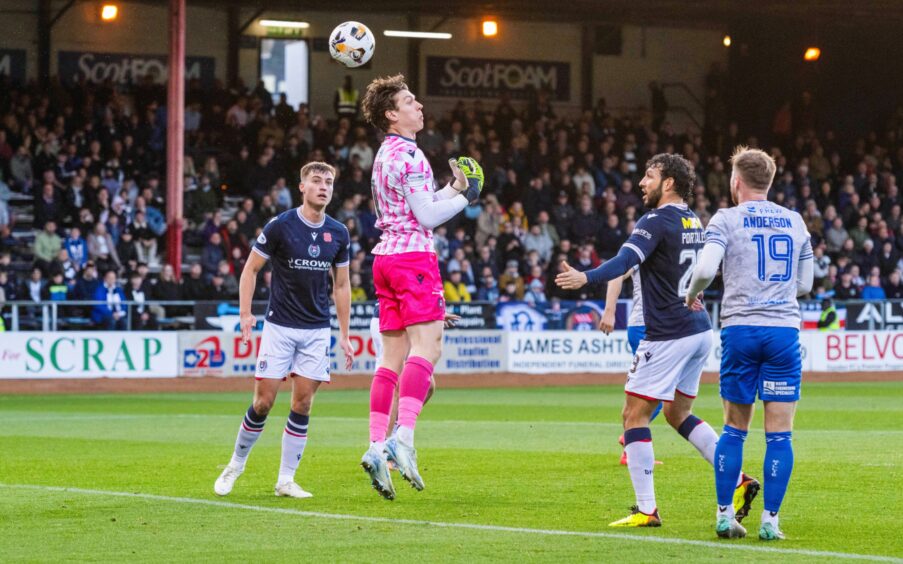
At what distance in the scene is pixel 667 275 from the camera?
8.60 m

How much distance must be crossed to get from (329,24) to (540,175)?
8.55 metres

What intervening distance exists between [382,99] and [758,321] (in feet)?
9.40

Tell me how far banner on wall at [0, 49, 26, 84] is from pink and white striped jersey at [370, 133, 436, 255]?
29.3m

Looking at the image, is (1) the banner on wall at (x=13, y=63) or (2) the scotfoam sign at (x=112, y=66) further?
(2) the scotfoam sign at (x=112, y=66)

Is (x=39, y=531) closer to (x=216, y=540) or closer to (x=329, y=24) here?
(x=216, y=540)

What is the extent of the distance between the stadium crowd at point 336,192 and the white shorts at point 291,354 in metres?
16.6

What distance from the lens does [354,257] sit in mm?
28672

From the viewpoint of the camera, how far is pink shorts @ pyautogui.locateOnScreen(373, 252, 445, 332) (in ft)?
30.1

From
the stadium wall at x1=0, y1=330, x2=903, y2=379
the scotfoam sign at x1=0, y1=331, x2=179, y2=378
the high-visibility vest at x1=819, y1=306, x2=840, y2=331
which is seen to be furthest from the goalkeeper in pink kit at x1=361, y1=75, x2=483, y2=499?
the high-visibility vest at x1=819, y1=306, x2=840, y2=331

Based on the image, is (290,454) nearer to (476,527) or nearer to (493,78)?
(476,527)

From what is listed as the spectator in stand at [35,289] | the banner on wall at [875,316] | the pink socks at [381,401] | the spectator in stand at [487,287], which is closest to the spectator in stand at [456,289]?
the spectator in stand at [487,287]

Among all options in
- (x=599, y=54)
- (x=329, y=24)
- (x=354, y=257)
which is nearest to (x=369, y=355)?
(x=354, y=257)

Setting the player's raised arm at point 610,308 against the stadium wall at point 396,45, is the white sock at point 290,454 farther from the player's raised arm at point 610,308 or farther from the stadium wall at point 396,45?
the stadium wall at point 396,45

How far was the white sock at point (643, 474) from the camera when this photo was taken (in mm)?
8391
